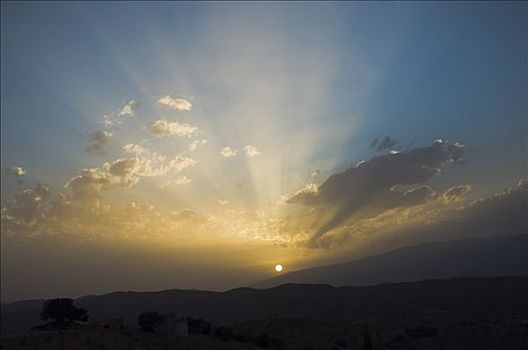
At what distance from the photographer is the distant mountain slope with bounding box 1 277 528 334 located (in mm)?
107938

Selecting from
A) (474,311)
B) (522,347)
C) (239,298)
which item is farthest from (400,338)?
(239,298)

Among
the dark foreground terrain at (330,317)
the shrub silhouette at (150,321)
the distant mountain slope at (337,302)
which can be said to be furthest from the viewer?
the distant mountain slope at (337,302)

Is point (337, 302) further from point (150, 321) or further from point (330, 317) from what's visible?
point (150, 321)

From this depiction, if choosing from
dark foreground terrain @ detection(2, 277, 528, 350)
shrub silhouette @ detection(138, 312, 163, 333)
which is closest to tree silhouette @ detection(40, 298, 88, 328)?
dark foreground terrain @ detection(2, 277, 528, 350)

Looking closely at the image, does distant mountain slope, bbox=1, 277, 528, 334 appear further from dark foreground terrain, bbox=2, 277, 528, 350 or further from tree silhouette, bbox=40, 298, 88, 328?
tree silhouette, bbox=40, 298, 88, 328

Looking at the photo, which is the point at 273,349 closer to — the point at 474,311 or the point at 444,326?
the point at 444,326

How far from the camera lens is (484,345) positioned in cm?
6006

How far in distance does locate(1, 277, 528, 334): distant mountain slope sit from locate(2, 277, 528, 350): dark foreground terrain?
23cm

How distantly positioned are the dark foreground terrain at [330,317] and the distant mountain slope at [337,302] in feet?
0.75

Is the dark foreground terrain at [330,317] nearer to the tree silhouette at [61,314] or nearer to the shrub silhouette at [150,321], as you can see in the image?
the tree silhouette at [61,314]

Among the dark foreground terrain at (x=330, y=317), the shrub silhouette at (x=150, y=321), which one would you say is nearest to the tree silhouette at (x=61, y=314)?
the dark foreground terrain at (x=330, y=317)

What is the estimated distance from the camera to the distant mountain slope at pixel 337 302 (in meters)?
108

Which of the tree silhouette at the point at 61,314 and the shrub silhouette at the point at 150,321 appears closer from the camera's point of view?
the shrub silhouette at the point at 150,321

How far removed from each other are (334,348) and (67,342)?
30.5 meters
